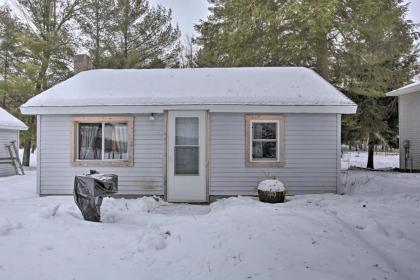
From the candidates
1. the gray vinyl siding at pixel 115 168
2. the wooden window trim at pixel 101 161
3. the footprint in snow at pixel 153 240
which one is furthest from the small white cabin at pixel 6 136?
the footprint in snow at pixel 153 240

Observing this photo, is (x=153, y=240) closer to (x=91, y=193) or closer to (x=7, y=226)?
(x=91, y=193)

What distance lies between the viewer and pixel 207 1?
20.4 m

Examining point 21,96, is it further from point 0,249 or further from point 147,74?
point 0,249

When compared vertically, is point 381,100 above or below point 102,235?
above

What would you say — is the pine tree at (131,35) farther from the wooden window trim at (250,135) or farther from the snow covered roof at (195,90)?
the wooden window trim at (250,135)

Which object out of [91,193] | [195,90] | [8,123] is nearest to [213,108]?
[195,90]

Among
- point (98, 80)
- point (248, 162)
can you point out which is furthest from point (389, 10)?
point (98, 80)

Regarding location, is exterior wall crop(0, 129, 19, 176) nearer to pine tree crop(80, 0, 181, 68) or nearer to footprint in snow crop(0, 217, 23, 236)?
pine tree crop(80, 0, 181, 68)

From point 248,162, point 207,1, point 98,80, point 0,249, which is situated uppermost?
point 207,1

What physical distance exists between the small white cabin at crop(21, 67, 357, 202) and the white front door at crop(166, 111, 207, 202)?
28 millimetres

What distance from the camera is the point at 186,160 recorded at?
9.29 m

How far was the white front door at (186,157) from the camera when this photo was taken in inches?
362

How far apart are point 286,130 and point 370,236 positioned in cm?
437

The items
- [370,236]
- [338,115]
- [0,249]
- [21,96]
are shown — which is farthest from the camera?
[21,96]
